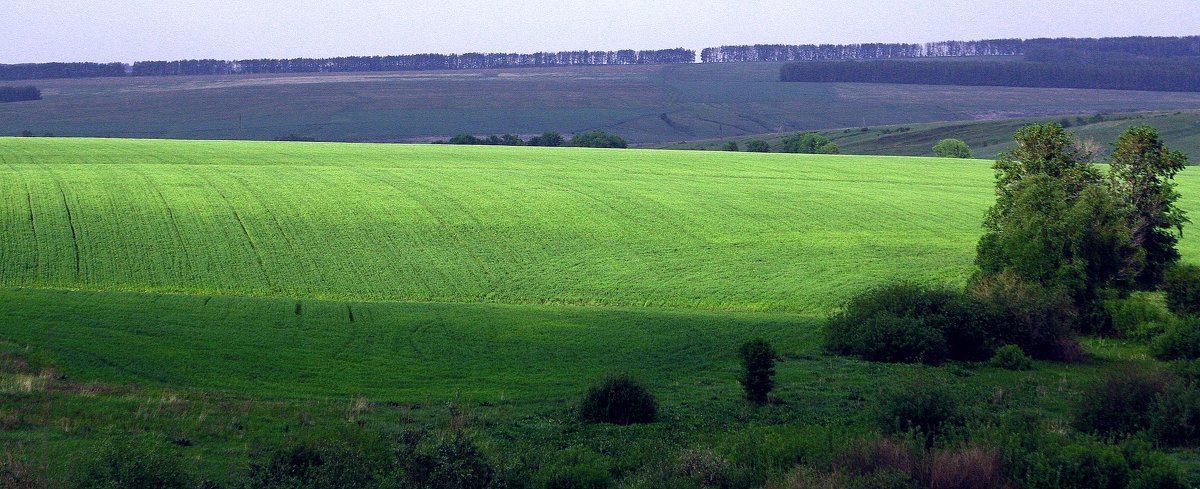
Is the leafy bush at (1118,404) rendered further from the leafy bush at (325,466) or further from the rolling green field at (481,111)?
the rolling green field at (481,111)

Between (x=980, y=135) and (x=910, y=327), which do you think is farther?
(x=980, y=135)

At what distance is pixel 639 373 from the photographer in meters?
28.4

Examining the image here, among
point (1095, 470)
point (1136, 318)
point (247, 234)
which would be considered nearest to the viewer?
point (1095, 470)

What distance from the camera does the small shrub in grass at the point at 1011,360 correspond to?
98.4 feet

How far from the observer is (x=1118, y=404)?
801 inches

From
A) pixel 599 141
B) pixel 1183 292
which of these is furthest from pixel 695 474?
pixel 599 141

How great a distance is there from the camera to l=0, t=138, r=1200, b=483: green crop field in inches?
867

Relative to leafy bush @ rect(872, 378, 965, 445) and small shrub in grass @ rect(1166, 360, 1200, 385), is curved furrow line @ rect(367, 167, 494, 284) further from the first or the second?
small shrub in grass @ rect(1166, 360, 1200, 385)

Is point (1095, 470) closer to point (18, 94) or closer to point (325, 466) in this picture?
point (325, 466)

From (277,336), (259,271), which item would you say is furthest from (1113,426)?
(259,271)

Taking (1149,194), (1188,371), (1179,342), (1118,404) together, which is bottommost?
(1179,342)

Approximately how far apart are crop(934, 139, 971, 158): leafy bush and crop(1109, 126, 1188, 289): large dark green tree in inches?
2922

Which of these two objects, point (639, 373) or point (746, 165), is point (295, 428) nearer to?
point (639, 373)

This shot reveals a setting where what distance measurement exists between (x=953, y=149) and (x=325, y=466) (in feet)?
364
